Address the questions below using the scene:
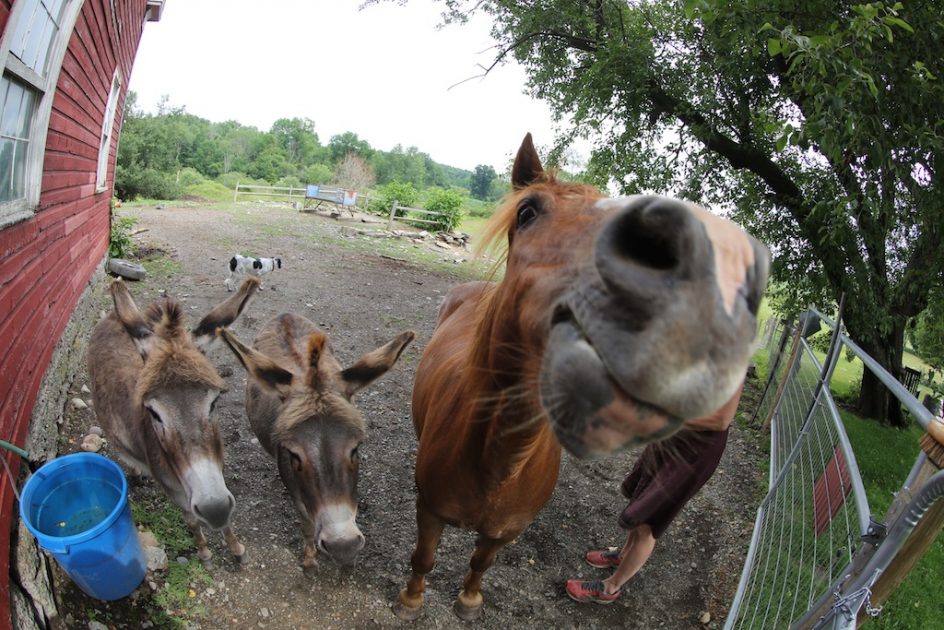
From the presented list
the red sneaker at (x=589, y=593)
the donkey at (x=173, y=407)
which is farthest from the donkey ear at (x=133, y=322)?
the red sneaker at (x=589, y=593)

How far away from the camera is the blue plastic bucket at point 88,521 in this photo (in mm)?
2436

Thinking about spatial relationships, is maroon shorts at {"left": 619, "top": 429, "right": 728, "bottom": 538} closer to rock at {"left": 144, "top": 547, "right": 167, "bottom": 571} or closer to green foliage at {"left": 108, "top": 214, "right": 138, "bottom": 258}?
rock at {"left": 144, "top": 547, "right": 167, "bottom": 571}

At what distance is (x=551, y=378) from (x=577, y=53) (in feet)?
34.5

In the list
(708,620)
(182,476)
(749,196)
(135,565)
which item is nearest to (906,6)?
(749,196)

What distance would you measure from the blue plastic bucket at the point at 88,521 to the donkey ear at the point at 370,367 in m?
1.36

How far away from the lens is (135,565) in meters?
2.82

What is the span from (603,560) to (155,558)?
11.1 feet

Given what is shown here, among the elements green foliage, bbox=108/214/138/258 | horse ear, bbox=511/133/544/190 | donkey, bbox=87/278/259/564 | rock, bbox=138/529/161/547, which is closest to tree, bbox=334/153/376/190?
green foliage, bbox=108/214/138/258

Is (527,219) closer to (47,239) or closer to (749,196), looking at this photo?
(47,239)

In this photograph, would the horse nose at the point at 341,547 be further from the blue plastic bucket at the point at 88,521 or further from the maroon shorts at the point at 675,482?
the maroon shorts at the point at 675,482

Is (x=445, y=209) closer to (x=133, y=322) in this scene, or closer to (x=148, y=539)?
(x=133, y=322)

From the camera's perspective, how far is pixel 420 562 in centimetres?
311

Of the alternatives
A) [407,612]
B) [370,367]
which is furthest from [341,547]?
[370,367]

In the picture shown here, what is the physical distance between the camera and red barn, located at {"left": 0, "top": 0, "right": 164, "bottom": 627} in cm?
303
